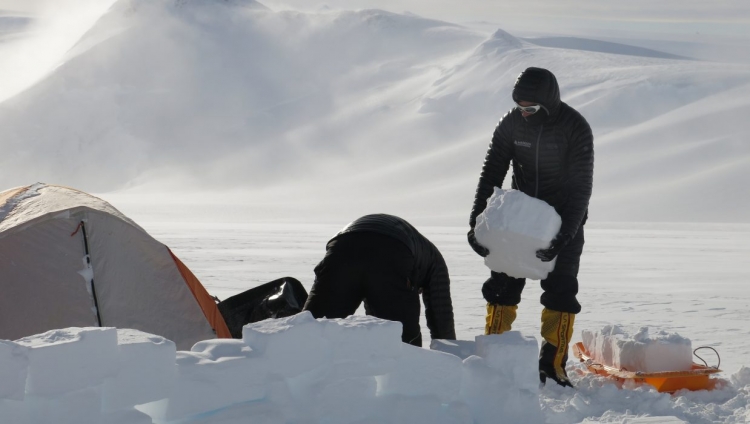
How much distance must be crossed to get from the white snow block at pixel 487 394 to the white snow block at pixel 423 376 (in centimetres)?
11

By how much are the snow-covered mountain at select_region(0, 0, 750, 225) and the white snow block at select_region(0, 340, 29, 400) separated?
24.7 metres

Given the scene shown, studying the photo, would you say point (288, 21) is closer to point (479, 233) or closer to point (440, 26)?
point (440, 26)

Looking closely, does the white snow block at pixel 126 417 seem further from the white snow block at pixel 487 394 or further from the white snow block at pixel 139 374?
the white snow block at pixel 487 394

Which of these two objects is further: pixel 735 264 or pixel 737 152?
pixel 737 152

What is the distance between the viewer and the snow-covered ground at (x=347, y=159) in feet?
12.3

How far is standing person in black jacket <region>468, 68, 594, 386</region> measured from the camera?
4.66 meters

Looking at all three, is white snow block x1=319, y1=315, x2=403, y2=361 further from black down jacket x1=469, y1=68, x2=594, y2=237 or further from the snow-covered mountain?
the snow-covered mountain

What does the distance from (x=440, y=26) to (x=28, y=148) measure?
3438 cm

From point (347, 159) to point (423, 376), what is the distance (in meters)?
48.0

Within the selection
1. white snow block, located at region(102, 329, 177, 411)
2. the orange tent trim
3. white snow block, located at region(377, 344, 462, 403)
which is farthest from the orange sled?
white snow block, located at region(102, 329, 177, 411)

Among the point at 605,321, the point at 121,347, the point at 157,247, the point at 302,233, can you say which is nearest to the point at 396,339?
the point at 121,347

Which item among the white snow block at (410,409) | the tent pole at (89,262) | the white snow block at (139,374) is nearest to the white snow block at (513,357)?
the white snow block at (410,409)

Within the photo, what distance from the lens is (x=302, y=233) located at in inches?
800

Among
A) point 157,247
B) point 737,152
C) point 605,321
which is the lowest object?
point 605,321
